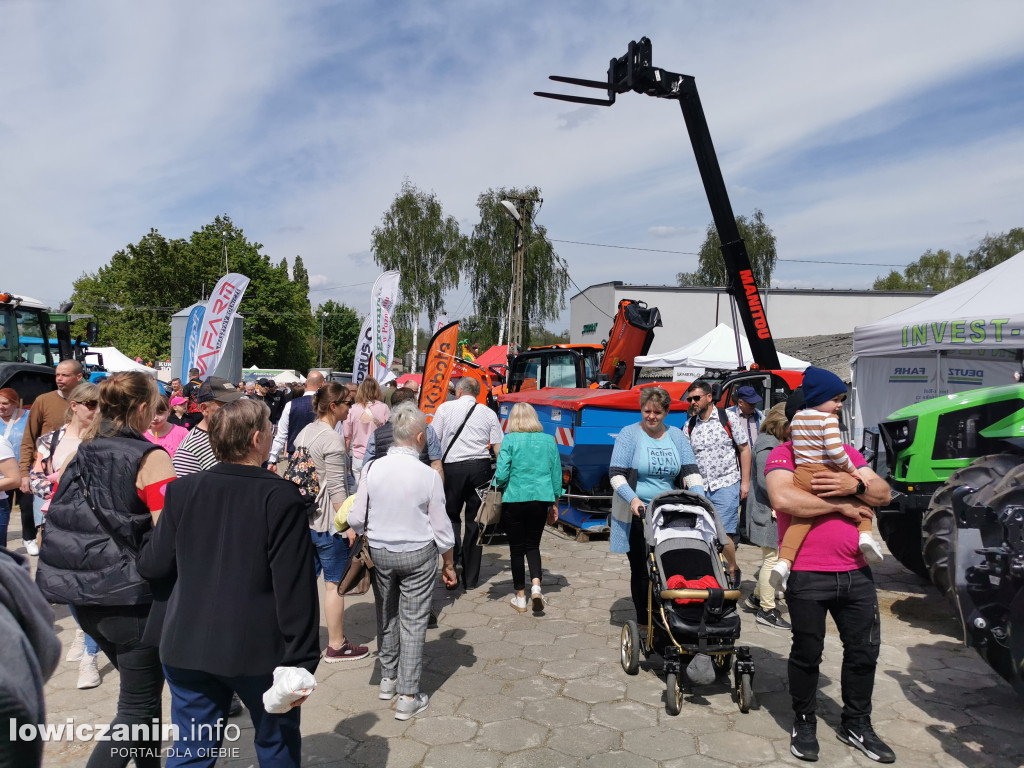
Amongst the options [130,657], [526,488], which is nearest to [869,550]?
[526,488]

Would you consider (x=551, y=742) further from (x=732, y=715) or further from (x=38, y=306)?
(x=38, y=306)

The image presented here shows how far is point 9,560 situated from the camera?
4.34 feet

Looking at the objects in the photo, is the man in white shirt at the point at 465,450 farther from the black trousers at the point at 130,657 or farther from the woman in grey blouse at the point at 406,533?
the black trousers at the point at 130,657

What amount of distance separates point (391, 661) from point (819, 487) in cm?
270

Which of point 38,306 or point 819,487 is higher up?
point 38,306

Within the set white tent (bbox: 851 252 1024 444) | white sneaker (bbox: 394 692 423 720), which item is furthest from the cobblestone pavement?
white tent (bbox: 851 252 1024 444)

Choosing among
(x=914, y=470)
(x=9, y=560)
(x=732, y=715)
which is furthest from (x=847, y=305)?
(x=9, y=560)

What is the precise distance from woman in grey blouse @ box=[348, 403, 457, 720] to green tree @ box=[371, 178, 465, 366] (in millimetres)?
37363

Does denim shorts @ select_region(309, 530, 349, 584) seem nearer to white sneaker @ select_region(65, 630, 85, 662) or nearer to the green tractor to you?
white sneaker @ select_region(65, 630, 85, 662)

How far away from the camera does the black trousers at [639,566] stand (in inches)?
193

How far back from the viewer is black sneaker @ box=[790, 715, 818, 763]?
350 cm

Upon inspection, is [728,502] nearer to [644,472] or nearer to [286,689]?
[644,472]

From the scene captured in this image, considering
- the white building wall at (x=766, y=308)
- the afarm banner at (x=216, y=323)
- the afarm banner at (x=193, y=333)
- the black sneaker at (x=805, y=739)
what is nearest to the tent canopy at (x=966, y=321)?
the black sneaker at (x=805, y=739)

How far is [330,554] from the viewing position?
4.67 metres
